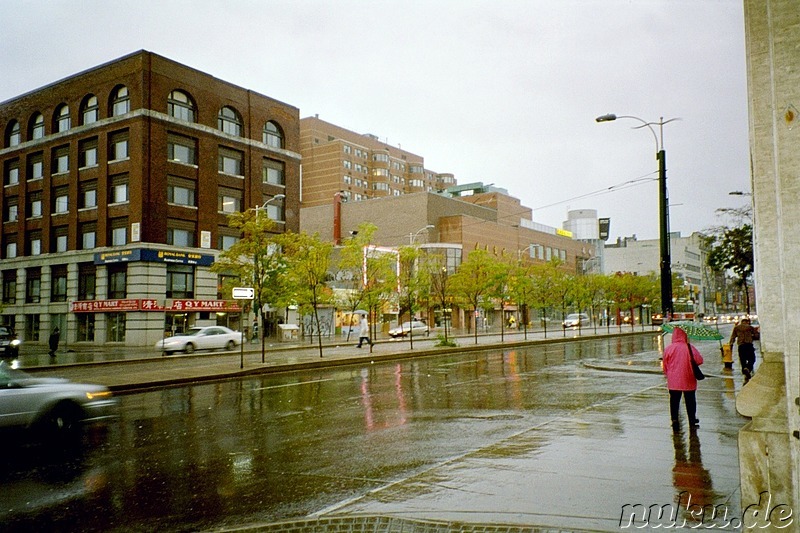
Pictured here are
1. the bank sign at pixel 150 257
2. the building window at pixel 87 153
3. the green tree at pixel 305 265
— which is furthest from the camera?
the building window at pixel 87 153

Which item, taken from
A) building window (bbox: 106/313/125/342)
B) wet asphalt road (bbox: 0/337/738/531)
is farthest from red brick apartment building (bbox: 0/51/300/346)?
wet asphalt road (bbox: 0/337/738/531)

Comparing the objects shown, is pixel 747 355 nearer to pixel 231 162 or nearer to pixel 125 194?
pixel 125 194

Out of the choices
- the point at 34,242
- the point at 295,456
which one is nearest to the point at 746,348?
the point at 295,456

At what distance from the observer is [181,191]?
149 feet

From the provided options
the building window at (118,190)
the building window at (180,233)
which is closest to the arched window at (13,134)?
the building window at (118,190)

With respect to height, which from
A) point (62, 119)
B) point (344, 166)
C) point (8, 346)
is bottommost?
point (8, 346)

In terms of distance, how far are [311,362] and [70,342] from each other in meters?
28.5

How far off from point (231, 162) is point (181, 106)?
5.77m

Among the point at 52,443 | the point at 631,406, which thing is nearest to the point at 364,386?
the point at 631,406

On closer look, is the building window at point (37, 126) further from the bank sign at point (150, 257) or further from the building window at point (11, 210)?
the bank sign at point (150, 257)

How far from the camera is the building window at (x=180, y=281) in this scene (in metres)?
43.6

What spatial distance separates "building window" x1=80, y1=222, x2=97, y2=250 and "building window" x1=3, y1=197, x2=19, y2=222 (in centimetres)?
903

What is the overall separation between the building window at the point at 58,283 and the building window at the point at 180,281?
9.04 meters

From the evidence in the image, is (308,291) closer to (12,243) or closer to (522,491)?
(522,491)
